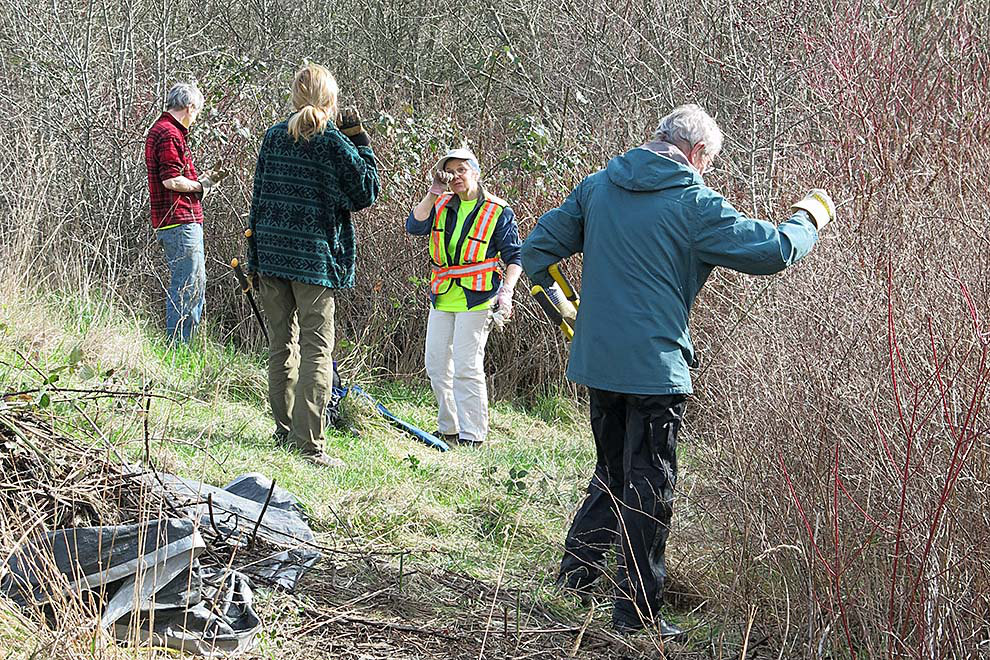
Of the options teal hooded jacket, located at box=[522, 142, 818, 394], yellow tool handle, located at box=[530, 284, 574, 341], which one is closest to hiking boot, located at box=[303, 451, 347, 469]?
yellow tool handle, located at box=[530, 284, 574, 341]

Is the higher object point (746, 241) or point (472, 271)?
point (746, 241)

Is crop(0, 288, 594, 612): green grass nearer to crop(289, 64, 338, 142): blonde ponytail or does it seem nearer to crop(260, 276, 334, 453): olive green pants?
crop(260, 276, 334, 453): olive green pants

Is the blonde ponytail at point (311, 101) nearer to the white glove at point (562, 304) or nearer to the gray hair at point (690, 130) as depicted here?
the white glove at point (562, 304)

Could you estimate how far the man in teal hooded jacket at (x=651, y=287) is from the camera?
12.5 ft

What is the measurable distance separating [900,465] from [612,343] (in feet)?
3.66

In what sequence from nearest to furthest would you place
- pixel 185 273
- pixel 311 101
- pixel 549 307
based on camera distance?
pixel 549 307, pixel 311 101, pixel 185 273

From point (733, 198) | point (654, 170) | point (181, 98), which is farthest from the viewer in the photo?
point (181, 98)

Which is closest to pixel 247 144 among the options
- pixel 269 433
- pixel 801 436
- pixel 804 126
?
pixel 269 433

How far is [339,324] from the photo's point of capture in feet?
28.8

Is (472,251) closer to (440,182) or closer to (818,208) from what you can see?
(440,182)

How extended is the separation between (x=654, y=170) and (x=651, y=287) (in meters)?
0.40

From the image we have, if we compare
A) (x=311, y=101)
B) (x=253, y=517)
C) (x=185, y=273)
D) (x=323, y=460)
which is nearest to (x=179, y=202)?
(x=185, y=273)

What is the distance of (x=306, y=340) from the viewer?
587cm

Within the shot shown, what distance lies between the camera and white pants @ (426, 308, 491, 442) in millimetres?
6664
